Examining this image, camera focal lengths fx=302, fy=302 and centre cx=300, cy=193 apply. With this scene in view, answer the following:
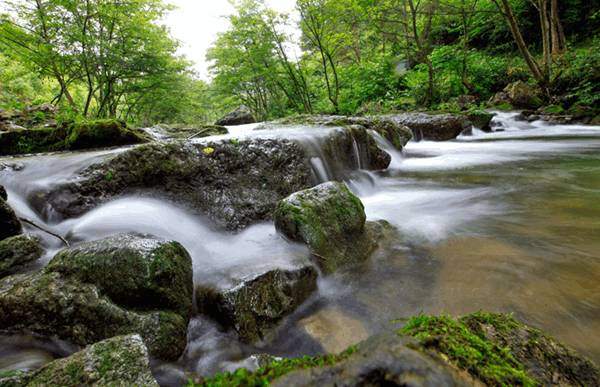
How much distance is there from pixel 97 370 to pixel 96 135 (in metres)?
5.19

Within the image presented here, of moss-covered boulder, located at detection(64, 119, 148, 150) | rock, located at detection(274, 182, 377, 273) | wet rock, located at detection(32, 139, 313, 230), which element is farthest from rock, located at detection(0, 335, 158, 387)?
moss-covered boulder, located at detection(64, 119, 148, 150)

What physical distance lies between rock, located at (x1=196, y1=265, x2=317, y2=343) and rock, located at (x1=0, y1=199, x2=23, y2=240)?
171 cm

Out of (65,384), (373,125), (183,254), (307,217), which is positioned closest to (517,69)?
(373,125)

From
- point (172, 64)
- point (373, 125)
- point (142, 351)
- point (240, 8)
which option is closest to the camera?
point (142, 351)

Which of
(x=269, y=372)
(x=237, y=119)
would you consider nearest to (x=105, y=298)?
(x=269, y=372)

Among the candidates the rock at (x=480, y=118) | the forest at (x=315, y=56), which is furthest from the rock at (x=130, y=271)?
the rock at (x=480, y=118)

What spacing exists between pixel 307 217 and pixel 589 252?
2.61 m

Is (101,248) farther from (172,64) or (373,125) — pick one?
(172,64)

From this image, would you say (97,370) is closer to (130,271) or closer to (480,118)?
(130,271)

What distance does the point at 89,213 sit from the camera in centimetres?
324

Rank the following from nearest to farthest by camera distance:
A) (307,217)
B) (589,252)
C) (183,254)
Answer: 1. (183,254)
2. (589,252)
3. (307,217)

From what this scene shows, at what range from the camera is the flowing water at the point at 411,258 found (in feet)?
6.79

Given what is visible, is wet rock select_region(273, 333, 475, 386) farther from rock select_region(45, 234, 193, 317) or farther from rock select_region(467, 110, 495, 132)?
rock select_region(467, 110, 495, 132)

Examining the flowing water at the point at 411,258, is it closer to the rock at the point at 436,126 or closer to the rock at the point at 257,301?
the rock at the point at 257,301
